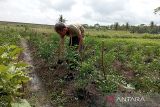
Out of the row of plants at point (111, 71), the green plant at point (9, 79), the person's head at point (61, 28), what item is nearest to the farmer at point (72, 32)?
the person's head at point (61, 28)

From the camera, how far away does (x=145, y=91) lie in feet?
28.8

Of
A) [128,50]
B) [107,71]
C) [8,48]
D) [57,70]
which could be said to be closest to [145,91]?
[107,71]

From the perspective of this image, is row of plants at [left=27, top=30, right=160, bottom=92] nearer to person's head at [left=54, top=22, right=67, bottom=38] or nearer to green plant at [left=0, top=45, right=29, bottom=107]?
person's head at [left=54, top=22, right=67, bottom=38]

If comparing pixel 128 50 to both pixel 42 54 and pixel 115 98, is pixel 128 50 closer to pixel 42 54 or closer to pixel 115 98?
pixel 42 54

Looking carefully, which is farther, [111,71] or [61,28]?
[111,71]

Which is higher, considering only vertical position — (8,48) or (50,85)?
(8,48)

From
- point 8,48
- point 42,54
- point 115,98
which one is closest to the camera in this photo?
point 8,48

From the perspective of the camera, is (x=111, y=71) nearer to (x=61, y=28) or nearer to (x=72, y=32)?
(x=72, y=32)

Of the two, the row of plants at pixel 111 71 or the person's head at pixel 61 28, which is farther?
the person's head at pixel 61 28

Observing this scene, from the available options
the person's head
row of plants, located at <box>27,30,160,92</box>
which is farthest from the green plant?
the person's head

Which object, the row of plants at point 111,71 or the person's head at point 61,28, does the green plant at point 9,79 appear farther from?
the person's head at point 61,28

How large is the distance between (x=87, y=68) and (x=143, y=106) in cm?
162

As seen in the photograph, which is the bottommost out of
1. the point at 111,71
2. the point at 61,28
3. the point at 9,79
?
the point at 111,71

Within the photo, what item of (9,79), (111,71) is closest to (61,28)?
(111,71)
